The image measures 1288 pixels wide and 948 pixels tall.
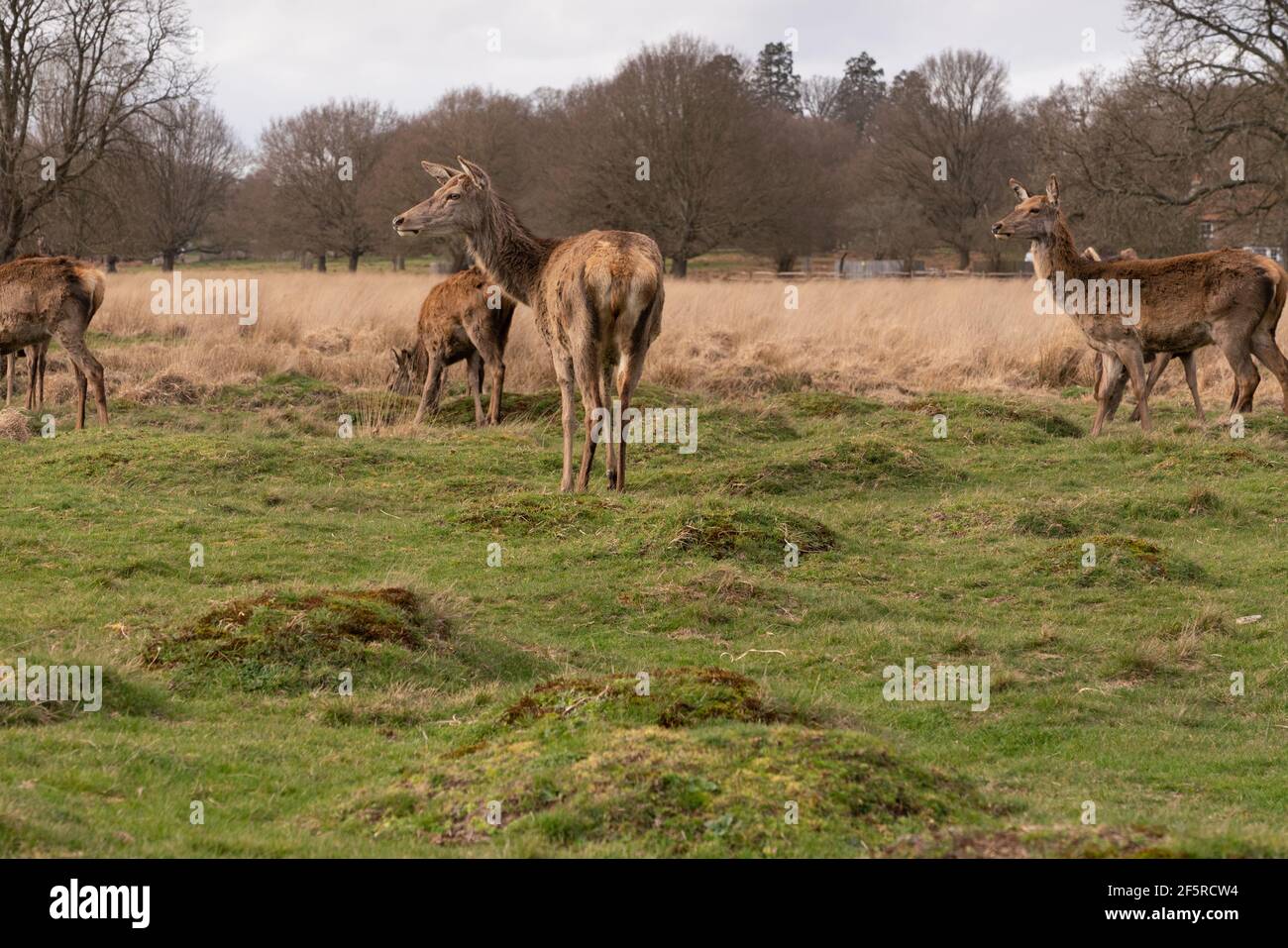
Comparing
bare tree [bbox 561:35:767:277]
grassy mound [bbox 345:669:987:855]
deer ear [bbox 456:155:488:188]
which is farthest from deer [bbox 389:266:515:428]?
bare tree [bbox 561:35:767:277]

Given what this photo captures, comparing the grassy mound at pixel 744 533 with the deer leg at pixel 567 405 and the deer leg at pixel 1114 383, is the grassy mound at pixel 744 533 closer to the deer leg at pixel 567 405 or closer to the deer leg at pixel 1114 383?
the deer leg at pixel 567 405

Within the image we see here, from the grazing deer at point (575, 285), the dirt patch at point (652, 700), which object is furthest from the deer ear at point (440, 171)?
the dirt patch at point (652, 700)

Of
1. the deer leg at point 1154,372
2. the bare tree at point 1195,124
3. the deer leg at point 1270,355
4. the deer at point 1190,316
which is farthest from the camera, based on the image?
the bare tree at point 1195,124

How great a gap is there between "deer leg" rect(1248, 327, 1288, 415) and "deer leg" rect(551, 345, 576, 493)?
8.55 meters

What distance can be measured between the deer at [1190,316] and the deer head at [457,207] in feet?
20.7

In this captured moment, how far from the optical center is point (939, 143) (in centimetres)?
6419

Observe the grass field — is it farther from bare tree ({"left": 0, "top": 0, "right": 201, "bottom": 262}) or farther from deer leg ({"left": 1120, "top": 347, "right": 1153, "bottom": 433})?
bare tree ({"left": 0, "top": 0, "right": 201, "bottom": 262})

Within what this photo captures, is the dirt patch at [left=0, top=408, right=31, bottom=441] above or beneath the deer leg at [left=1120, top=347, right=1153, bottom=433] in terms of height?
beneath

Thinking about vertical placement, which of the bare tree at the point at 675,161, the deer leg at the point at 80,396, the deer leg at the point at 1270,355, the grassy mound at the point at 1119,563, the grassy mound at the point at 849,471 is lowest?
the grassy mound at the point at 1119,563

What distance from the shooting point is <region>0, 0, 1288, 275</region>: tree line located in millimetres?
36812

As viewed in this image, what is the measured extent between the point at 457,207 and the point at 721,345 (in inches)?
424

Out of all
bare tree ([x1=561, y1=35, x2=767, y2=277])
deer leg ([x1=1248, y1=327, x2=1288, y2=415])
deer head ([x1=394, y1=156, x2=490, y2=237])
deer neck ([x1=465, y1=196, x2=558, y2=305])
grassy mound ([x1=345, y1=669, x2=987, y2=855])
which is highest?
bare tree ([x1=561, y1=35, x2=767, y2=277])

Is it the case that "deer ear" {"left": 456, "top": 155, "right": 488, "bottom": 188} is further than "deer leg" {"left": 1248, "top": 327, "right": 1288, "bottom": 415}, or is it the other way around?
"deer leg" {"left": 1248, "top": 327, "right": 1288, "bottom": 415}

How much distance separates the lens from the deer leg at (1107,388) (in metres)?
17.0
